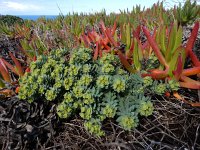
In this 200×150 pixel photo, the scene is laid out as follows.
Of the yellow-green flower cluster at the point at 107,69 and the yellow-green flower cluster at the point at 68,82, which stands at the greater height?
the yellow-green flower cluster at the point at 107,69

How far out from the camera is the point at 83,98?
1465 millimetres

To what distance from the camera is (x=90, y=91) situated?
4.70 feet

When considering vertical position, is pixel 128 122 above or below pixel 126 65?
below

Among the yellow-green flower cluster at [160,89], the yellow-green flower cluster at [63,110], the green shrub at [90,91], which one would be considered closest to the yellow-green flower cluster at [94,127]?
the green shrub at [90,91]

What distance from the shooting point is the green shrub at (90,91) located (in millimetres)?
1399

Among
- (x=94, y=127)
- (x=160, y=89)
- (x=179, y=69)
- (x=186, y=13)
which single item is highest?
(x=186, y=13)

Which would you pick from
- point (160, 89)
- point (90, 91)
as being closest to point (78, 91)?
point (90, 91)

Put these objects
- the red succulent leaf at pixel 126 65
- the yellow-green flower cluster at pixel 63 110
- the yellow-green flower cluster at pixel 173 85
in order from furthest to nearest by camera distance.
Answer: the red succulent leaf at pixel 126 65 < the yellow-green flower cluster at pixel 173 85 < the yellow-green flower cluster at pixel 63 110

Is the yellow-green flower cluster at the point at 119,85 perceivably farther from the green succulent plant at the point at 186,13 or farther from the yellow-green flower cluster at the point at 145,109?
the green succulent plant at the point at 186,13

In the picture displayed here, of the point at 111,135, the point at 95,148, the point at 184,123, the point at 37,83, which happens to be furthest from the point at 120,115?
the point at 37,83

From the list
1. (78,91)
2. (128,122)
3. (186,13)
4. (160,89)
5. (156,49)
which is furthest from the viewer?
(186,13)

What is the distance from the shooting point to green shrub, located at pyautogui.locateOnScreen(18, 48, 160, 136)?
140 cm

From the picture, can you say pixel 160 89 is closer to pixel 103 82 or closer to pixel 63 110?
pixel 103 82

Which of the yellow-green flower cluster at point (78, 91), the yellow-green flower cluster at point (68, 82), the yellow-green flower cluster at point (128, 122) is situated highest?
the yellow-green flower cluster at point (68, 82)
